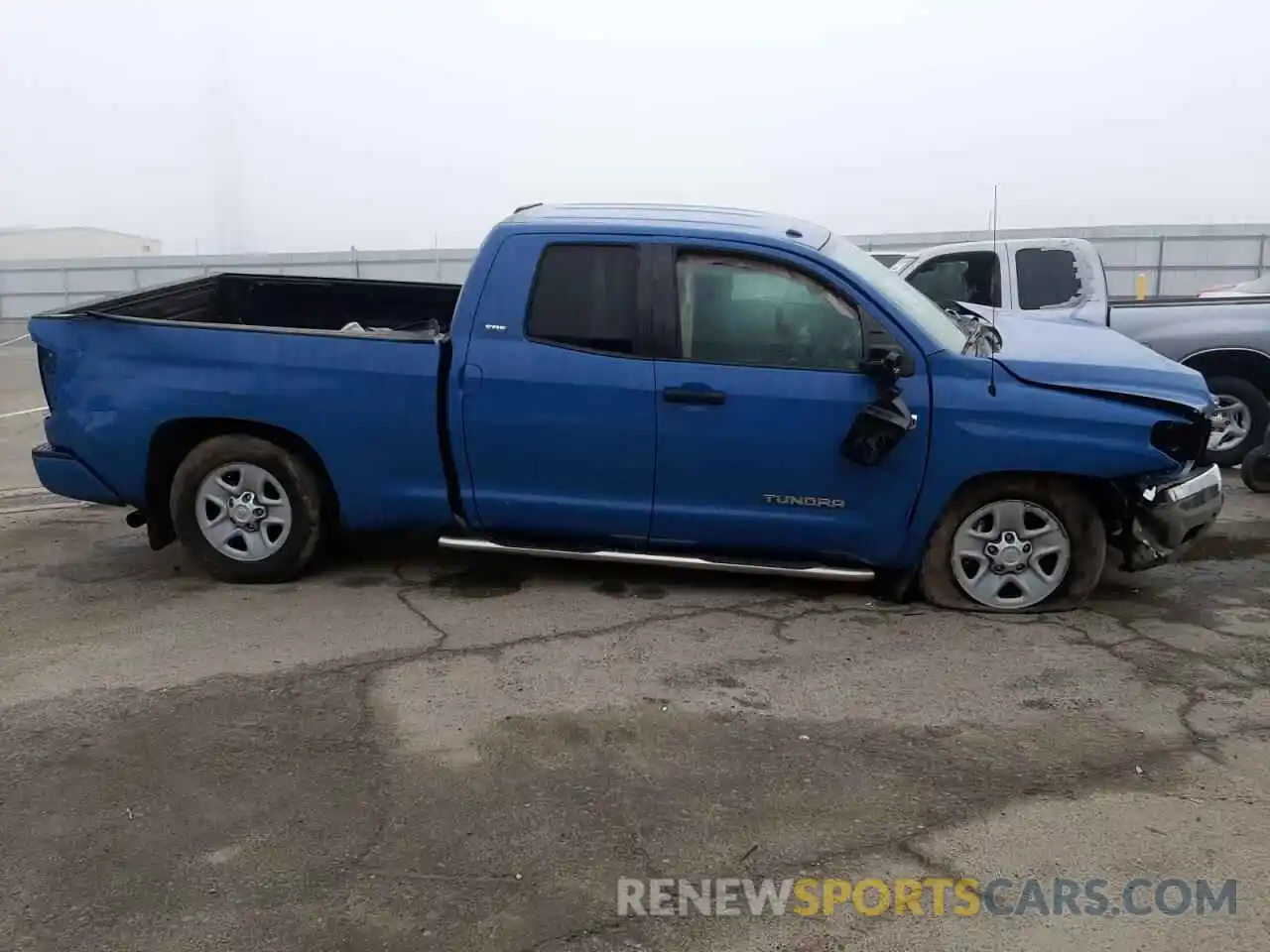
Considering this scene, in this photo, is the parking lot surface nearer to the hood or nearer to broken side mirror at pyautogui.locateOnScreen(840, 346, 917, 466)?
broken side mirror at pyautogui.locateOnScreen(840, 346, 917, 466)

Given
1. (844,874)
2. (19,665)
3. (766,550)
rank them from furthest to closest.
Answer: (766,550)
(19,665)
(844,874)

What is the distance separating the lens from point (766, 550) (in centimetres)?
491

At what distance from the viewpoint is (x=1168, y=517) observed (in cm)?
467

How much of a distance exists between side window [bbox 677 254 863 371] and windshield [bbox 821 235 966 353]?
22cm

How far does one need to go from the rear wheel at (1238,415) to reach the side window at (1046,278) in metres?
1.31

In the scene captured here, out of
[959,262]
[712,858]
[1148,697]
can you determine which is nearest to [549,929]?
[712,858]

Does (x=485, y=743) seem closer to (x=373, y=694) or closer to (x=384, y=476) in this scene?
(x=373, y=694)

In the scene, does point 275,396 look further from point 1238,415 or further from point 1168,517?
point 1238,415

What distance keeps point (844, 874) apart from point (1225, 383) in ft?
22.1

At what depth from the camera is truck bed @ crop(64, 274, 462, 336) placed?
6.61 m

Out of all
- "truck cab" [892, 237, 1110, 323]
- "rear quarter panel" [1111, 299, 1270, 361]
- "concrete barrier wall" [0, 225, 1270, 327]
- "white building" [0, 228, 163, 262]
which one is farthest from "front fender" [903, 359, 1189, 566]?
"white building" [0, 228, 163, 262]

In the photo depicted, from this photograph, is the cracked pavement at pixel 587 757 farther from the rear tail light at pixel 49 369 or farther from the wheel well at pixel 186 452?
the rear tail light at pixel 49 369

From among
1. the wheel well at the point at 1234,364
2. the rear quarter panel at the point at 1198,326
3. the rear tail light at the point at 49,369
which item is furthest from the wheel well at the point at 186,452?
the wheel well at the point at 1234,364

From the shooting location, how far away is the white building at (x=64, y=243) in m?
38.2
